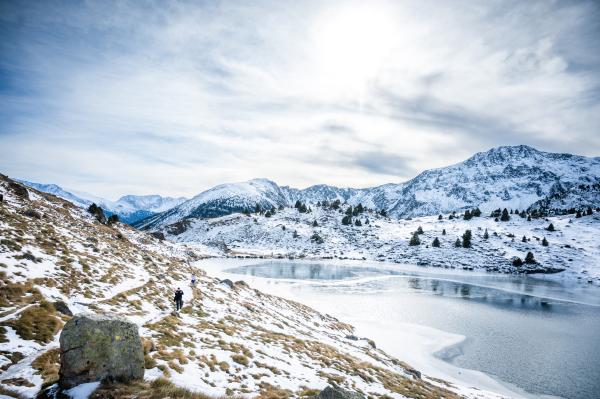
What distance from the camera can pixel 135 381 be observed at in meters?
11.4

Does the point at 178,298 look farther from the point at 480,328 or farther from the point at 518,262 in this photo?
the point at 518,262

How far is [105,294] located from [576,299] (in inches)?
4098

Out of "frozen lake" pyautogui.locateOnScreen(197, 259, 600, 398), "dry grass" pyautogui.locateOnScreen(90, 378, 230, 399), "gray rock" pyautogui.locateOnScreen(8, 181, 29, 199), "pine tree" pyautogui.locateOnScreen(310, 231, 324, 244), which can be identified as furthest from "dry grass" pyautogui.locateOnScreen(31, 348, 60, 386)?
"pine tree" pyautogui.locateOnScreen(310, 231, 324, 244)

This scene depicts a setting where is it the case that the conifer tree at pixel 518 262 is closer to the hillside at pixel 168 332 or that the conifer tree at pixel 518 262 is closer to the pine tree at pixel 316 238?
the pine tree at pixel 316 238

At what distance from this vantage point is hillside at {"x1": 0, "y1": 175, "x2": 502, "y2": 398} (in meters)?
13.7

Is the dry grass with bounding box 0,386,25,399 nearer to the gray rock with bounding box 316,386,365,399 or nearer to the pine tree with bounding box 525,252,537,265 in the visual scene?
the gray rock with bounding box 316,386,365,399

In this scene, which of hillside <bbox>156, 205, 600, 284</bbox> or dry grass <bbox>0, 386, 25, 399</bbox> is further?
hillside <bbox>156, 205, 600, 284</bbox>

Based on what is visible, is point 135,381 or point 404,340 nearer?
point 135,381

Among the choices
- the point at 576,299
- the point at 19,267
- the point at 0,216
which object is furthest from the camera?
the point at 576,299

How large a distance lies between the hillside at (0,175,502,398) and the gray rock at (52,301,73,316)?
0.07 meters

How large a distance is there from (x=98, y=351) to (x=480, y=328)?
52596mm

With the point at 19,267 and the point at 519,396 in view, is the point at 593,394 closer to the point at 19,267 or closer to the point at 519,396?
the point at 519,396

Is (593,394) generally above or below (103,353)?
below

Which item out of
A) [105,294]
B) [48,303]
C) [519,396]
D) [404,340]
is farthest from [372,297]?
[48,303]
